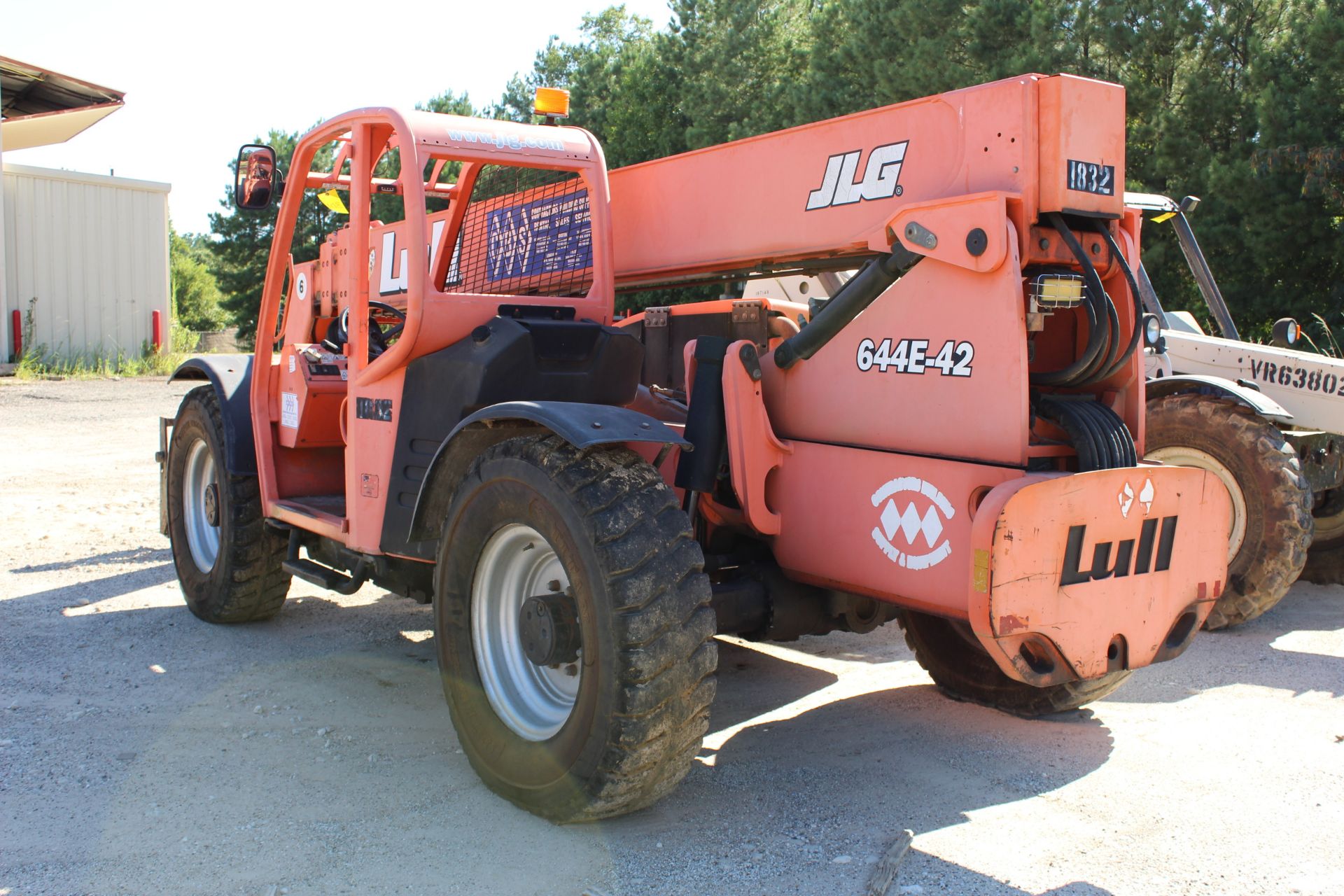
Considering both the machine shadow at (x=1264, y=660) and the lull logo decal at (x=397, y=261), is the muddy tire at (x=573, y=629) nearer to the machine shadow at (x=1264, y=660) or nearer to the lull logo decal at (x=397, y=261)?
the lull logo decal at (x=397, y=261)

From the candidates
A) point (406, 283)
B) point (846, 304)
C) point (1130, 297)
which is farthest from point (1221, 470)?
point (406, 283)

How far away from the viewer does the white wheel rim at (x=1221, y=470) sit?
623cm

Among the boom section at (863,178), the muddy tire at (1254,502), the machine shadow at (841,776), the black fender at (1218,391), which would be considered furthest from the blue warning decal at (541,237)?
the muddy tire at (1254,502)

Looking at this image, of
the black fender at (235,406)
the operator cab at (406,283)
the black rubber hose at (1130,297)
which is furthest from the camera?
the black fender at (235,406)

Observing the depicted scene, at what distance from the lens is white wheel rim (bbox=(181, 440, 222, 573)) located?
638cm

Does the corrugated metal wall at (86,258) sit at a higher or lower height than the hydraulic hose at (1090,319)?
higher

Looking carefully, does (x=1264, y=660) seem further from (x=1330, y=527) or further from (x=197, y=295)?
(x=197, y=295)

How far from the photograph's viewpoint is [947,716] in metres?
4.70

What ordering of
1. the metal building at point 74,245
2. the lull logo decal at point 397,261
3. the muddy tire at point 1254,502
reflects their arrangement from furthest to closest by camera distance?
1. the metal building at point 74,245
2. the muddy tire at point 1254,502
3. the lull logo decal at point 397,261

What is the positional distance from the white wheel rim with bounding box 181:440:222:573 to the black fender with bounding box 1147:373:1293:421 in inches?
214

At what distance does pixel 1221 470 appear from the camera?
6.38 meters

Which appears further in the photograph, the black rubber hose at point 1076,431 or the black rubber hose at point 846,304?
the black rubber hose at point 846,304

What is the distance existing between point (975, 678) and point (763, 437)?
5.36 ft

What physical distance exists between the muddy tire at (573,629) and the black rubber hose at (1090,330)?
1.29m
